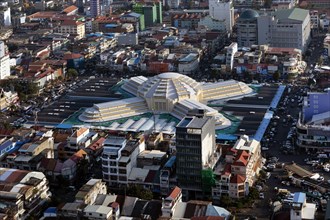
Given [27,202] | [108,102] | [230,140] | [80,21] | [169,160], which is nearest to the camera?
[27,202]

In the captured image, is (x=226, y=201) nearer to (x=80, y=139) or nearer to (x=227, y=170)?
(x=227, y=170)

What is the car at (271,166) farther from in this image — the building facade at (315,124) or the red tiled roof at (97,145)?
the red tiled roof at (97,145)

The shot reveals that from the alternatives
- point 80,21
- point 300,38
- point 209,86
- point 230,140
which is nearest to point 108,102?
point 209,86

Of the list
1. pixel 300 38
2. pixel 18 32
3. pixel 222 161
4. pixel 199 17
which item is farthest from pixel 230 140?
pixel 18 32

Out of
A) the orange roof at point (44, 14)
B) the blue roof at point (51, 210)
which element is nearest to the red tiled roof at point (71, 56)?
the orange roof at point (44, 14)

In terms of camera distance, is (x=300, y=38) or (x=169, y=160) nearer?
(x=169, y=160)

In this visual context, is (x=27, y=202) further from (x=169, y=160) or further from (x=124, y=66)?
(x=124, y=66)

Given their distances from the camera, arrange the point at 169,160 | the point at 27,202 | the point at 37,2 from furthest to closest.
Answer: the point at 37,2 → the point at 169,160 → the point at 27,202
